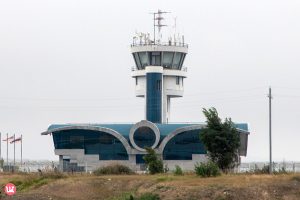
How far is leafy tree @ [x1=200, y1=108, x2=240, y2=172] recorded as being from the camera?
250 ft

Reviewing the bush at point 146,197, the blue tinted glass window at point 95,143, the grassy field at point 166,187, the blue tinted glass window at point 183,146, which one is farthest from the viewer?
the blue tinted glass window at point 95,143

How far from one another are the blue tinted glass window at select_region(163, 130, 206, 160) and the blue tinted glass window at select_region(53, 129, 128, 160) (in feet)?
20.3

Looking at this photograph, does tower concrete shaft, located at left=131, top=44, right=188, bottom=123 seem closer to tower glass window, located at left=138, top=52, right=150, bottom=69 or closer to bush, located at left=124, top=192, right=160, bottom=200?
tower glass window, located at left=138, top=52, right=150, bottom=69

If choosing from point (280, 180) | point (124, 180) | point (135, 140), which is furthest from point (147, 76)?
point (280, 180)

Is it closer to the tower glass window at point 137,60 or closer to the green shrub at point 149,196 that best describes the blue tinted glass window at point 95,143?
the tower glass window at point 137,60

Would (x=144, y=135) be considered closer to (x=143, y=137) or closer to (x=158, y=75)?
(x=143, y=137)

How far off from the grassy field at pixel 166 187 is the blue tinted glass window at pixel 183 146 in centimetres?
4920

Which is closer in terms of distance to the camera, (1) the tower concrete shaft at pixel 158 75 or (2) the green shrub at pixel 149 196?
(2) the green shrub at pixel 149 196

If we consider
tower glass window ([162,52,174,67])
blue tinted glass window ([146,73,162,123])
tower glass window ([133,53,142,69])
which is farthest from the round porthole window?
tower glass window ([133,53,142,69])

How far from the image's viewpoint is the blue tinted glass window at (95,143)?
407 feet

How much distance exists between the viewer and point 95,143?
125 meters

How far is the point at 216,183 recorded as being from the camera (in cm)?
5816

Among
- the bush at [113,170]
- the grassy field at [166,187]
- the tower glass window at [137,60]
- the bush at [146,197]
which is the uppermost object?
the tower glass window at [137,60]

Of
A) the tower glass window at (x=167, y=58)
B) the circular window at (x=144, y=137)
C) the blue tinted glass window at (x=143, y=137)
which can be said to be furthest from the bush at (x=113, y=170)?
the tower glass window at (x=167, y=58)
